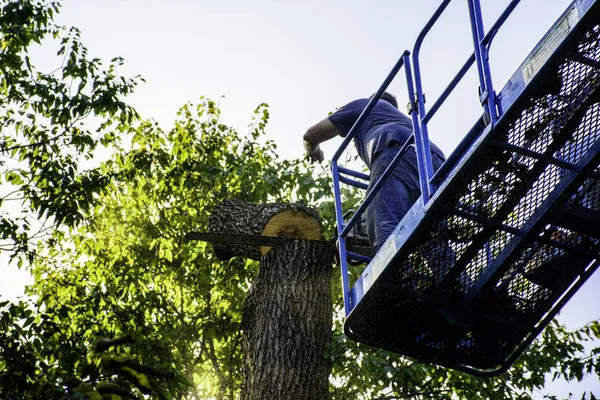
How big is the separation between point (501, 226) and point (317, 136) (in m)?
2.36

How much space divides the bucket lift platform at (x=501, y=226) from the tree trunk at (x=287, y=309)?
1.45ft

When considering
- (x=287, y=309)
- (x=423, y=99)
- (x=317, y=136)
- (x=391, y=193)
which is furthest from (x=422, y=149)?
(x=317, y=136)

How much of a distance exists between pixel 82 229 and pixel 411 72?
21.1 ft

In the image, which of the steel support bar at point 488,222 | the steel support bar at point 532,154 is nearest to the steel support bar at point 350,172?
the steel support bar at point 488,222

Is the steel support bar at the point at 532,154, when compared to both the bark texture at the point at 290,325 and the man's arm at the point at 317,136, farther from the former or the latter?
the man's arm at the point at 317,136

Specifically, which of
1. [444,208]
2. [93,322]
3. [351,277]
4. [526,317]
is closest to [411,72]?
[444,208]

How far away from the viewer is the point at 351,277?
9.53m

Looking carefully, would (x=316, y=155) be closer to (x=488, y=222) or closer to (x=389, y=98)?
(x=389, y=98)

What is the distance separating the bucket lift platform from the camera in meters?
3.32

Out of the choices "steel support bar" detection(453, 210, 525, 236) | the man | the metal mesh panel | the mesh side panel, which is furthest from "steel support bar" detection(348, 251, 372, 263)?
"steel support bar" detection(453, 210, 525, 236)

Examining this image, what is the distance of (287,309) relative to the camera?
16.9ft

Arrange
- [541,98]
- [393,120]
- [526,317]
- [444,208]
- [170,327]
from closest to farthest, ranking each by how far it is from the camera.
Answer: [541,98]
[444,208]
[526,317]
[393,120]
[170,327]

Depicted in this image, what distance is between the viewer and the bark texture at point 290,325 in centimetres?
480

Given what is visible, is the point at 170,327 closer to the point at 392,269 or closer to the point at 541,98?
the point at 392,269
